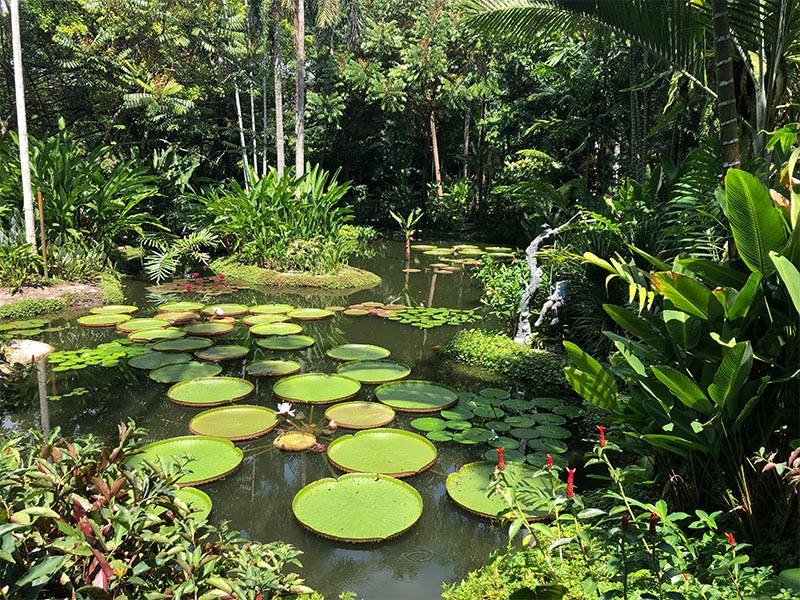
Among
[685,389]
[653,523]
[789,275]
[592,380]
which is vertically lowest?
[653,523]

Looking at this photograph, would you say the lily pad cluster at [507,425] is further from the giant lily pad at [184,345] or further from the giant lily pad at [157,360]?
the giant lily pad at [184,345]

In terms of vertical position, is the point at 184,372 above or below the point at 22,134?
below

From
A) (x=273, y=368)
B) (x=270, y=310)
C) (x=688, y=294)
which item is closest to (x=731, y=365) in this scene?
(x=688, y=294)

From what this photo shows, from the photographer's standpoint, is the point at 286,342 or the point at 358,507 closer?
the point at 358,507

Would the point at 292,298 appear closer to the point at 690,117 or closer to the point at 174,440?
the point at 174,440

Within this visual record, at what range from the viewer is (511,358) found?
5.64 metres

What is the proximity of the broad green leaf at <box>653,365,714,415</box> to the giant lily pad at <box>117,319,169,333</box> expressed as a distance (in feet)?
19.4

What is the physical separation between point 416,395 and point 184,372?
7.32 feet

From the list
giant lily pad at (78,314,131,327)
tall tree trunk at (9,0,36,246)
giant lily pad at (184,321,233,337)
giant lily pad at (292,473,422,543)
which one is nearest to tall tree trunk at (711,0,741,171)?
giant lily pad at (292,473,422,543)

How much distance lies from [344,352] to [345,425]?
1847mm

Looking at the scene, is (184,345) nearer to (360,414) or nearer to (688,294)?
(360,414)

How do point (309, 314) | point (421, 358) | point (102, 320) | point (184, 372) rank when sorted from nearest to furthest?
point (184, 372) < point (421, 358) < point (102, 320) < point (309, 314)

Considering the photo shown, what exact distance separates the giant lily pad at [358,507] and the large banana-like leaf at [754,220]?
2.11 metres

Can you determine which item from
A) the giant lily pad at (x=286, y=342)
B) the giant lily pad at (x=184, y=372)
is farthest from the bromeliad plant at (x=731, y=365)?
the giant lily pad at (x=286, y=342)
